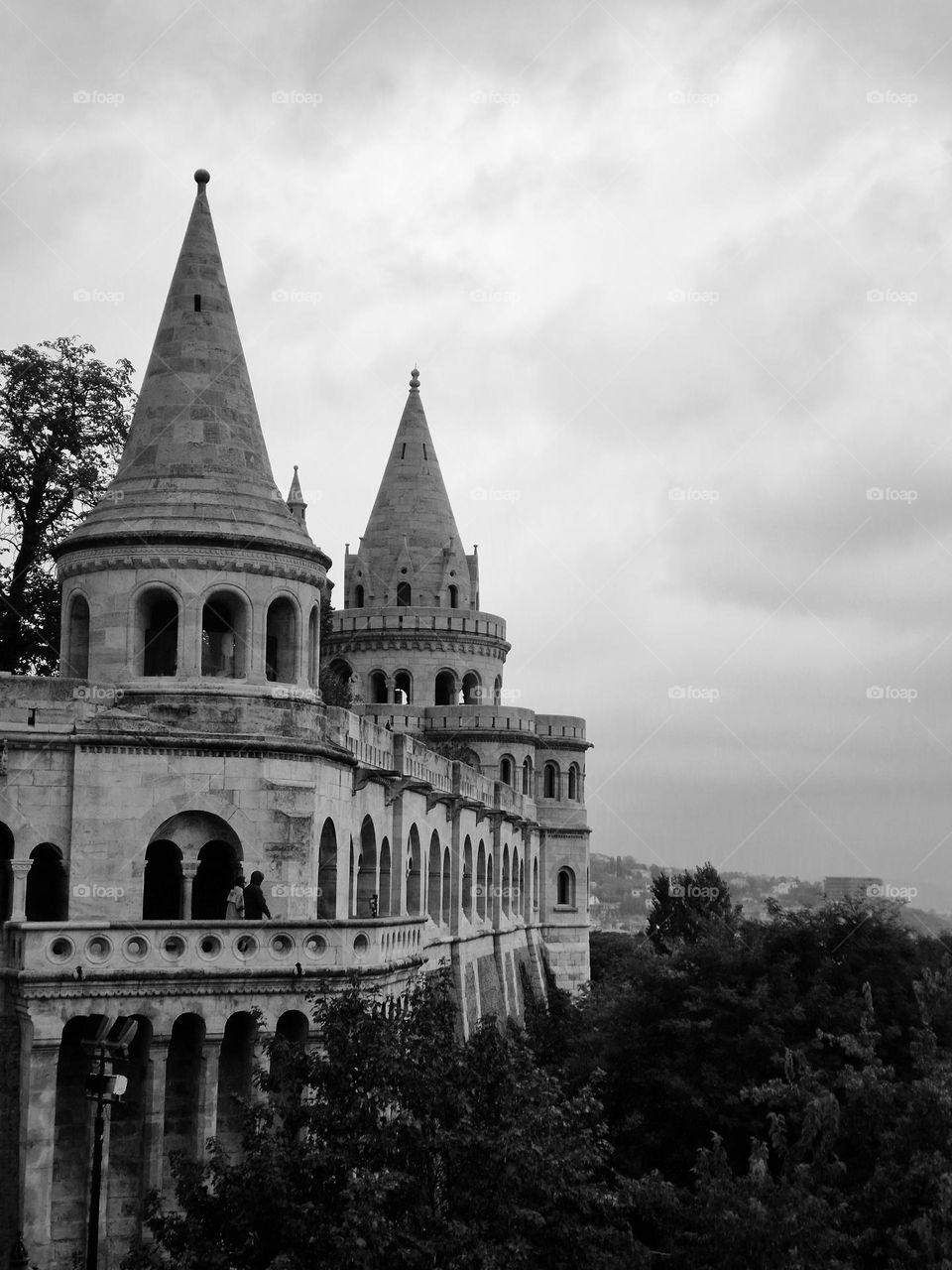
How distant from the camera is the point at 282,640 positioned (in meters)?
25.9

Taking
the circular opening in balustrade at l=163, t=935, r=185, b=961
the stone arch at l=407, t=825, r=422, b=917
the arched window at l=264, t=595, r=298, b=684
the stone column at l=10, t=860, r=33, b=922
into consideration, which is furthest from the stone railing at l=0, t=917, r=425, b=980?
the stone arch at l=407, t=825, r=422, b=917

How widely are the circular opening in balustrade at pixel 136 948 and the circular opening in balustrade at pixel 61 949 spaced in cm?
67

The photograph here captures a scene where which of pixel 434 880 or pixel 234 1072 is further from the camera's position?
pixel 434 880

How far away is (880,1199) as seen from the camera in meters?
19.2

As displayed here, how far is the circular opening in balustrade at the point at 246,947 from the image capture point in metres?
21.6

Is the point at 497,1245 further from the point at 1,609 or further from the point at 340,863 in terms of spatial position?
the point at 1,609

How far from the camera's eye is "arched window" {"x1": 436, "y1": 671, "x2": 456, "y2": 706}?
56.4 meters

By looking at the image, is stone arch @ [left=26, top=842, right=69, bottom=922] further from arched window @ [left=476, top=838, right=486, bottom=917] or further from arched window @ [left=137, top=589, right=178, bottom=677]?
arched window @ [left=476, top=838, right=486, bottom=917]

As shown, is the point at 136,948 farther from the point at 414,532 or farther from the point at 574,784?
the point at 574,784

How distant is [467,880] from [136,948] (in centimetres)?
2230

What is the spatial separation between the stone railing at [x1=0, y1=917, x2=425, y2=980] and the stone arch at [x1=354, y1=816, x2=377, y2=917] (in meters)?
6.69

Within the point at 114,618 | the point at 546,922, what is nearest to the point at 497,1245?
the point at 114,618

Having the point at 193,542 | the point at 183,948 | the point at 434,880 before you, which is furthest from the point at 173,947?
the point at 434,880

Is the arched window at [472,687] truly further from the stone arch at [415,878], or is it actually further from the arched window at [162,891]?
the arched window at [162,891]
